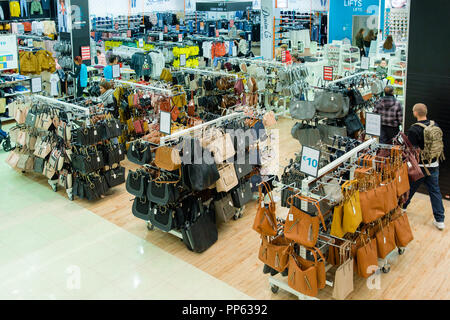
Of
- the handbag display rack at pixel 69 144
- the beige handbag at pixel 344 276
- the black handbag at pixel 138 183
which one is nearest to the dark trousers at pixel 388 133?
the beige handbag at pixel 344 276

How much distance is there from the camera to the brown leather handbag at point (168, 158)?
525 centimetres

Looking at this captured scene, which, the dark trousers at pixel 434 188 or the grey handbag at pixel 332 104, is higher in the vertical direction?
the grey handbag at pixel 332 104

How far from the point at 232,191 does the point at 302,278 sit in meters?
2.10

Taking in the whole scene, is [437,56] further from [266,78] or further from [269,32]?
[269,32]

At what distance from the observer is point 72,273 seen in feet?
17.4

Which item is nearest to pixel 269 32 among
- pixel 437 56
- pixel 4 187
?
pixel 437 56

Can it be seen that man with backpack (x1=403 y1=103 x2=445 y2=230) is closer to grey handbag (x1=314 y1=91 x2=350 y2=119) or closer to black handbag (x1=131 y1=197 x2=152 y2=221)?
grey handbag (x1=314 y1=91 x2=350 y2=119)

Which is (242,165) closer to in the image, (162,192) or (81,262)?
(162,192)

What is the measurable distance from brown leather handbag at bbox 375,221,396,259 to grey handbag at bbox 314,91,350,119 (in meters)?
2.27

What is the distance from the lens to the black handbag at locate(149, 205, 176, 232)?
220 inches

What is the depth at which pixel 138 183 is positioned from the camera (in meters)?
5.67

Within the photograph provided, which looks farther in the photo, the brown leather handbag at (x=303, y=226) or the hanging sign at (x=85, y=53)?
the hanging sign at (x=85, y=53)

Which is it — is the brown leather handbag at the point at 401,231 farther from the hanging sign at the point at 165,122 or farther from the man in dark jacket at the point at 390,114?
the hanging sign at the point at 165,122

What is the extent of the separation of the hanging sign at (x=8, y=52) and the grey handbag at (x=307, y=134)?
20.0 feet
